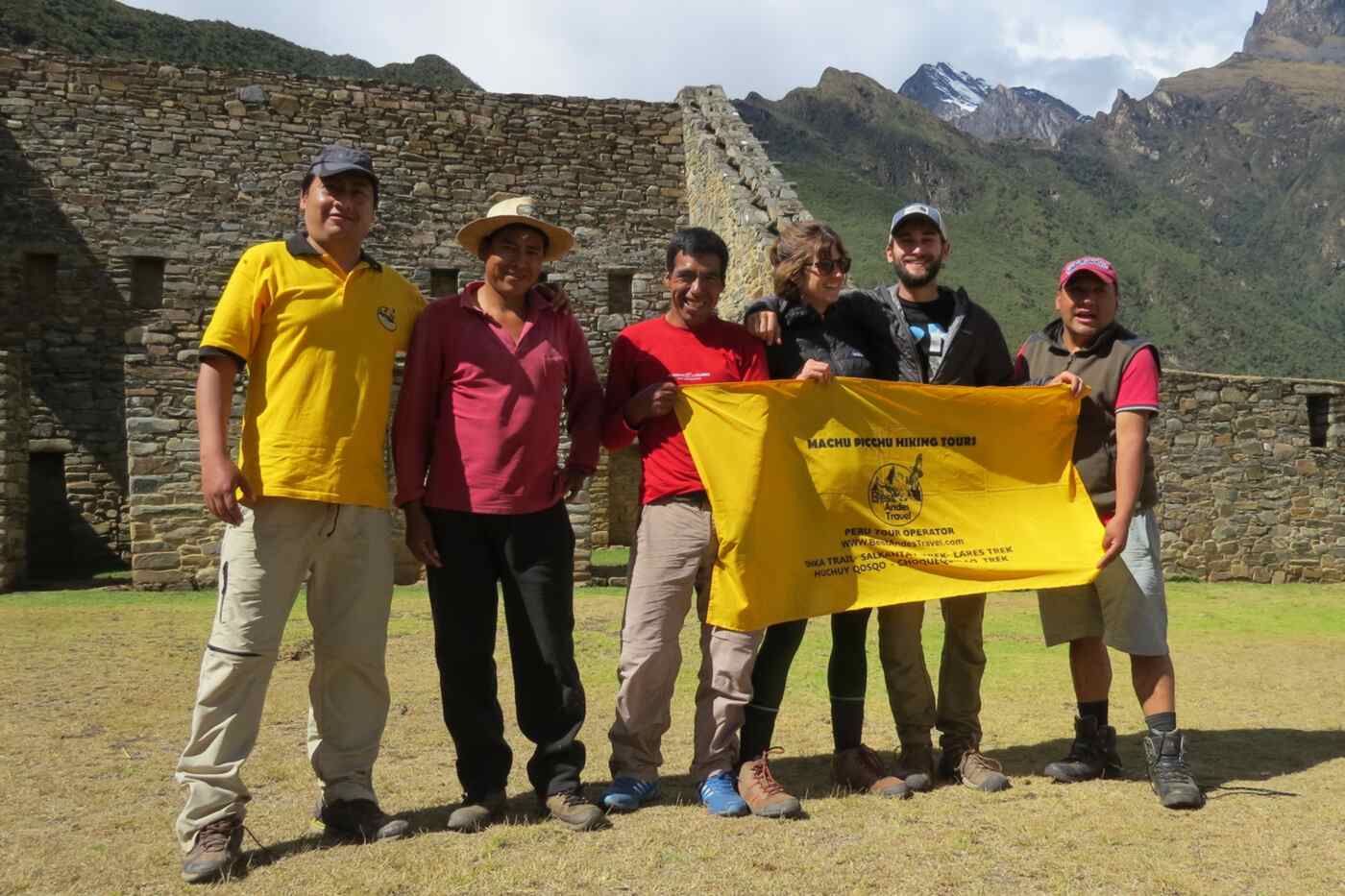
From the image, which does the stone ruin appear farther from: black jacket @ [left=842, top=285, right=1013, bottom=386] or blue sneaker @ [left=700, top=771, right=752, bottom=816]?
blue sneaker @ [left=700, top=771, right=752, bottom=816]

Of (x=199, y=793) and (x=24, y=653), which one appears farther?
(x=24, y=653)

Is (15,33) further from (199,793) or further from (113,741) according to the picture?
(199,793)

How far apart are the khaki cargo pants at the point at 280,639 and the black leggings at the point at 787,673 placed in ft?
4.14

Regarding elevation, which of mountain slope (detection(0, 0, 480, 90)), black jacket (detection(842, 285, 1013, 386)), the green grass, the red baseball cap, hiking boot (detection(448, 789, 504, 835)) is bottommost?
the green grass

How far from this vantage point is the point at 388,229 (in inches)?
553

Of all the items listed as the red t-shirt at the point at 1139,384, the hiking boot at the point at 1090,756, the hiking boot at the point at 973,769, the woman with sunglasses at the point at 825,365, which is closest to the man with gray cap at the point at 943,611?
the hiking boot at the point at 973,769

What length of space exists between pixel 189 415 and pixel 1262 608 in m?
10.7

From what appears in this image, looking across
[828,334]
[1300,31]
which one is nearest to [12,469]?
[828,334]

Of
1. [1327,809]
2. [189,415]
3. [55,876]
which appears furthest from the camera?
[189,415]

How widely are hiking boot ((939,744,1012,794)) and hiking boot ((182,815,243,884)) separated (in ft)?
8.12

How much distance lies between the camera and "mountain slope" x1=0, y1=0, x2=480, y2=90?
2138 cm

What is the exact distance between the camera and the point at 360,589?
123 inches

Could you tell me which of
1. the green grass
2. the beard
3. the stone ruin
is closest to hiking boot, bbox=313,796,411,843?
the beard

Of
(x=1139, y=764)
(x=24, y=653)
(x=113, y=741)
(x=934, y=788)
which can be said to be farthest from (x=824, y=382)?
(x=24, y=653)
